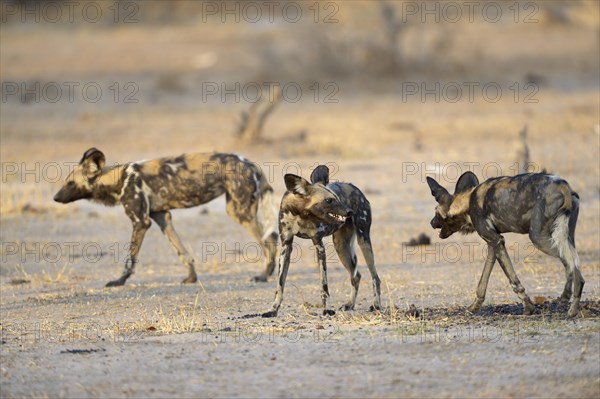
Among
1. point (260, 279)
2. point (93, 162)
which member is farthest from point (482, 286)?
point (93, 162)

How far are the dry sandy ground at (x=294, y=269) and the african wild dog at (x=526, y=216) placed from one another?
26cm

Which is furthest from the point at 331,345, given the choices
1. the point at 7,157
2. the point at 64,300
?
A: the point at 7,157

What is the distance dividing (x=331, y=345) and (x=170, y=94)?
19.4 meters

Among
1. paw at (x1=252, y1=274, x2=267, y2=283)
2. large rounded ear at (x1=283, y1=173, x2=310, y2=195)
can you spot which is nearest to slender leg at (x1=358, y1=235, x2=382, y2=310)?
large rounded ear at (x1=283, y1=173, x2=310, y2=195)

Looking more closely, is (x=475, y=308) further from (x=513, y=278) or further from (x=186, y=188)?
(x=186, y=188)

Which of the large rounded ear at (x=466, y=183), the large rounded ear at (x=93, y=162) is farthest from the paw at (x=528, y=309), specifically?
the large rounded ear at (x=93, y=162)

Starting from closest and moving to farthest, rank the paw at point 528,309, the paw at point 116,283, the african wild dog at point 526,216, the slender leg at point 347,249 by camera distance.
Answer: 1. the african wild dog at point 526,216
2. the paw at point 528,309
3. the slender leg at point 347,249
4. the paw at point 116,283

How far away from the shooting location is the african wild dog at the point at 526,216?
741cm

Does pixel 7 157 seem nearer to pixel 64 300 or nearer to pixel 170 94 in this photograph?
pixel 170 94

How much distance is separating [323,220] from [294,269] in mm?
3189

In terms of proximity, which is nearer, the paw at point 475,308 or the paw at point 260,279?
the paw at point 475,308

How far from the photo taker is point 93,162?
1077cm

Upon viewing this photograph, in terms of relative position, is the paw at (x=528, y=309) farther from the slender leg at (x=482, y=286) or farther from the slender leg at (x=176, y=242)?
the slender leg at (x=176, y=242)

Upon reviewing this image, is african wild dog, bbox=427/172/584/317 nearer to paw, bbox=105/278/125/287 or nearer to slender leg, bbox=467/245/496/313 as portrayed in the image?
slender leg, bbox=467/245/496/313
